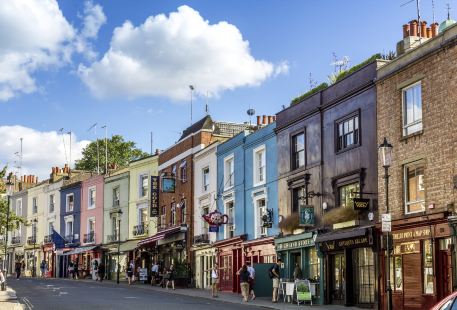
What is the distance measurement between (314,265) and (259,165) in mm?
8423

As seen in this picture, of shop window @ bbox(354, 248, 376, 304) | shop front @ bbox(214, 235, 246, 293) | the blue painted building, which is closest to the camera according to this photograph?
shop window @ bbox(354, 248, 376, 304)

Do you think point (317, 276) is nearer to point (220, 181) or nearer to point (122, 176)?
point (220, 181)

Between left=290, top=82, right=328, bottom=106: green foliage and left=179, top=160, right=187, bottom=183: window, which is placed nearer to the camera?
left=290, top=82, right=328, bottom=106: green foliage

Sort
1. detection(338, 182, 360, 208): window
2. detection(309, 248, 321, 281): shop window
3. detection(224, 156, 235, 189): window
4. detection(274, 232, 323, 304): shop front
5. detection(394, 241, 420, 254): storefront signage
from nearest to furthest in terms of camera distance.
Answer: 1. detection(394, 241, 420, 254): storefront signage
2. detection(338, 182, 360, 208): window
3. detection(274, 232, 323, 304): shop front
4. detection(309, 248, 321, 281): shop window
5. detection(224, 156, 235, 189): window

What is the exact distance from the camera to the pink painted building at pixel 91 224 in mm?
64812

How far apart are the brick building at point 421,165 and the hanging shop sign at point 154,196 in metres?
29.2

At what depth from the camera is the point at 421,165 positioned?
25.2m

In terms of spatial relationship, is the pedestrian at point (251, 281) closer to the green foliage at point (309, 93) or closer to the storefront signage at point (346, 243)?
the storefront signage at point (346, 243)

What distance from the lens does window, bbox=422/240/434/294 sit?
952 inches

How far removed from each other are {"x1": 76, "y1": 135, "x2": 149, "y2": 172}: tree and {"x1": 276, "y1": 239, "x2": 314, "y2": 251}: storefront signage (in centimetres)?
5047

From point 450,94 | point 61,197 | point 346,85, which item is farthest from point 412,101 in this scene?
point 61,197

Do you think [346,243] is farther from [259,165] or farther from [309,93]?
[259,165]

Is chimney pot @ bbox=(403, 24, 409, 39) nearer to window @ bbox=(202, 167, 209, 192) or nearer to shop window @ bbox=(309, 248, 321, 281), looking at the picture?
shop window @ bbox=(309, 248, 321, 281)

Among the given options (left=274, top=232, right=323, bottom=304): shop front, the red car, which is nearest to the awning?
(left=274, top=232, right=323, bottom=304): shop front
